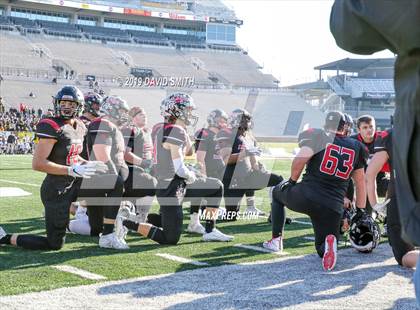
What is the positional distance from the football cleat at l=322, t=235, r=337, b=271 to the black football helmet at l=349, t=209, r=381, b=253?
2.59 feet

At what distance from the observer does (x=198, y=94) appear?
4406cm

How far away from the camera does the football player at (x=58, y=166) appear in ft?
18.0

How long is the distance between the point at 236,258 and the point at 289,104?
42.4m

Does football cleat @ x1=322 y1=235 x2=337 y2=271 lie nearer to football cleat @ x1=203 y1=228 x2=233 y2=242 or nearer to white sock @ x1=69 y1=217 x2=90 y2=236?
football cleat @ x1=203 y1=228 x2=233 y2=242

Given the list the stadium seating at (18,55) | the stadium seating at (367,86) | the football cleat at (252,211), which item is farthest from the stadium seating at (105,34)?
the football cleat at (252,211)

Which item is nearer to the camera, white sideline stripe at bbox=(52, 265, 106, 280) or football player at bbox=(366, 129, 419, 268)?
white sideline stripe at bbox=(52, 265, 106, 280)

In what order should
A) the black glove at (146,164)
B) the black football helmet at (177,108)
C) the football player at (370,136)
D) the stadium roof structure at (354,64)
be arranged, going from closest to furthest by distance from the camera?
the black football helmet at (177,108)
the black glove at (146,164)
the football player at (370,136)
the stadium roof structure at (354,64)

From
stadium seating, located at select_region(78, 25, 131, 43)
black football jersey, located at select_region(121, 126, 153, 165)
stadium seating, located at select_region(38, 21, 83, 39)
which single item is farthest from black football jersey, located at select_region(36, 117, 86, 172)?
stadium seating, located at select_region(78, 25, 131, 43)

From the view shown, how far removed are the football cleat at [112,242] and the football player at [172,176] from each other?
139 millimetres

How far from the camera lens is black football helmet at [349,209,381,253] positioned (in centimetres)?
570

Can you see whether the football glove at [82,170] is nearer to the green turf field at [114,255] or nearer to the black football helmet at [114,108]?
the green turf field at [114,255]

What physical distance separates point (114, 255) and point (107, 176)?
3.22ft

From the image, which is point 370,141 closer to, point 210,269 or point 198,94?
point 210,269

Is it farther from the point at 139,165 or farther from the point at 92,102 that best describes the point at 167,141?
the point at 92,102
